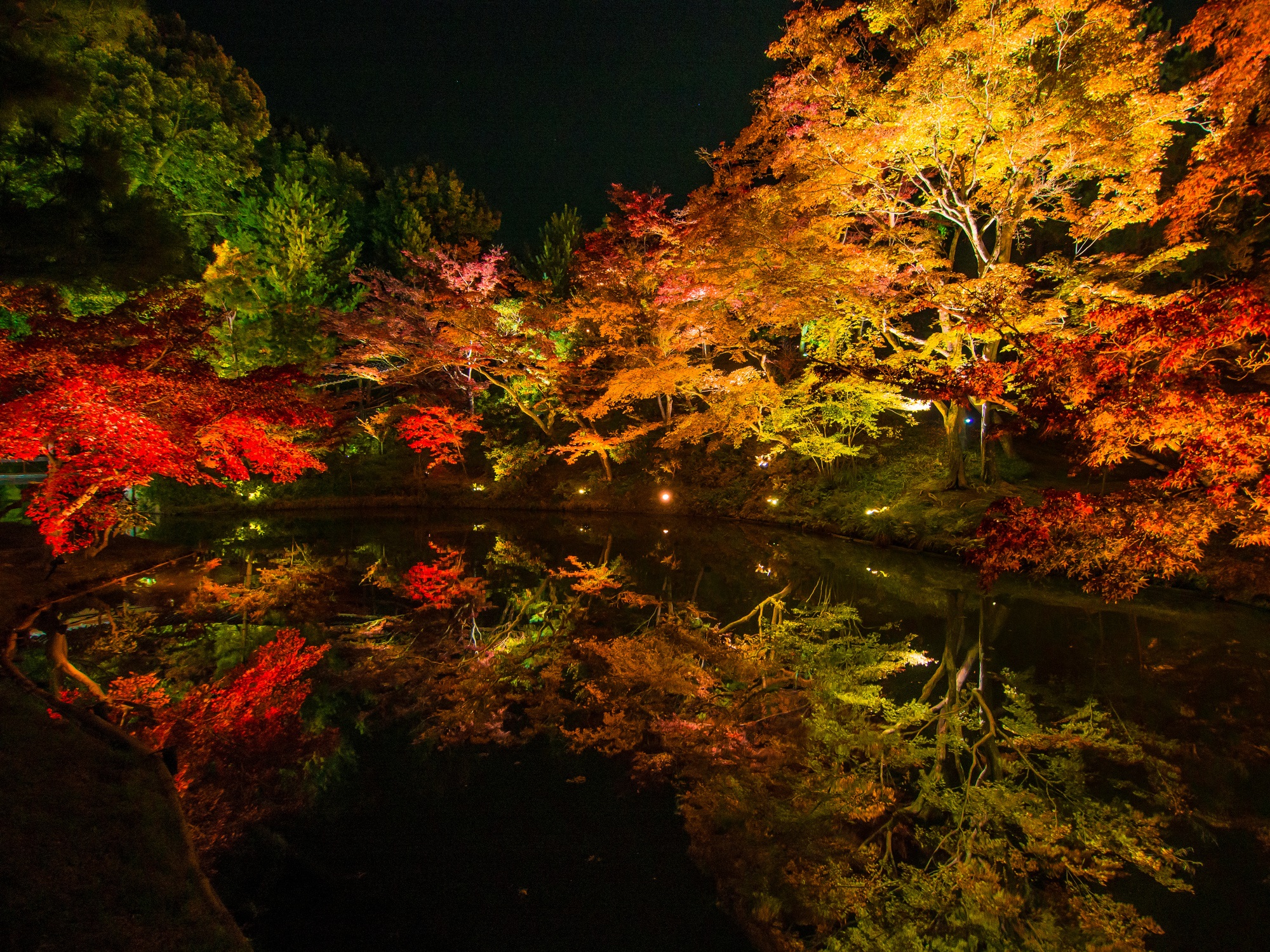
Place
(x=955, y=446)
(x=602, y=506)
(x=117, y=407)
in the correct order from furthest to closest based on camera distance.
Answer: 1. (x=602, y=506)
2. (x=955, y=446)
3. (x=117, y=407)

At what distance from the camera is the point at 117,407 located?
21.2 feet

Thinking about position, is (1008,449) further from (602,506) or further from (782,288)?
(602,506)

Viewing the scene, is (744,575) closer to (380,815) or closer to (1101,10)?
(380,815)

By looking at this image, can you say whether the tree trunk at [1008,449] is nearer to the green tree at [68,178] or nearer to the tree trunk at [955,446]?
the tree trunk at [955,446]

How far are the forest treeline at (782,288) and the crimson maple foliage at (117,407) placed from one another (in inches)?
1.6

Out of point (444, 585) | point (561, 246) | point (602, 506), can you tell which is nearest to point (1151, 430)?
point (444, 585)

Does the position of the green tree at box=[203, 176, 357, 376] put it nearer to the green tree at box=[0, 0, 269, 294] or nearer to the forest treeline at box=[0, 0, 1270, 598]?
the forest treeline at box=[0, 0, 1270, 598]

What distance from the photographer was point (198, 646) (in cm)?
615

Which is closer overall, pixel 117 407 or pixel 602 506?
pixel 117 407

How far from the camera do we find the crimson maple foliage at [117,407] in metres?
6.19

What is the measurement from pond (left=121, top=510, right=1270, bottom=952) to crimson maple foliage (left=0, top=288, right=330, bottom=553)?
287cm

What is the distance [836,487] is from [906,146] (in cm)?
757

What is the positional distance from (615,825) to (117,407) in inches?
267

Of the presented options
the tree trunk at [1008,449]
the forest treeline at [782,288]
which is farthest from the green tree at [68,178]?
the tree trunk at [1008,449]
